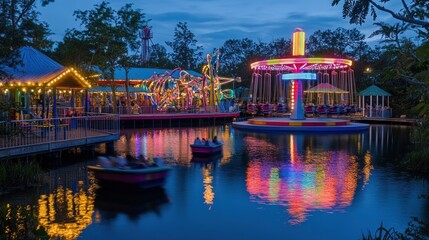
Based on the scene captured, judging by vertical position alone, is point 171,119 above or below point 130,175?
above

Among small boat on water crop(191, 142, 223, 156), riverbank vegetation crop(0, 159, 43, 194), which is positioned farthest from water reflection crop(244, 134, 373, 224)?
riverbank vegetation crop(0, 159, 43, 194)

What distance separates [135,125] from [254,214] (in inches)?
1219

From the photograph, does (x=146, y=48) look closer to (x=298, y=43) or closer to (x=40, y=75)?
(x=298, y=43)

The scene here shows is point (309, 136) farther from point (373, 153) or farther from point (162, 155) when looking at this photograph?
point (162, 155)

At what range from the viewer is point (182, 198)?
45.6 ft

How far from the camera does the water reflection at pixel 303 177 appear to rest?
13359mm

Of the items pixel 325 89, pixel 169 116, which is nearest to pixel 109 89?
pixel 169 116

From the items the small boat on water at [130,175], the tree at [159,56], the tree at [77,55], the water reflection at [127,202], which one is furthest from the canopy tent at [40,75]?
the tree at [159,56]

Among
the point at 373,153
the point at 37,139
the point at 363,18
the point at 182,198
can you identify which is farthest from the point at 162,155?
the point at 363,18

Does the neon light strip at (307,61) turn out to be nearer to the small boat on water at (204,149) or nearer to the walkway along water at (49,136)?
the walkway along water at (49,136)

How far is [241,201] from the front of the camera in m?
13.4

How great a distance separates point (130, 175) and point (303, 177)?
641 centimetres

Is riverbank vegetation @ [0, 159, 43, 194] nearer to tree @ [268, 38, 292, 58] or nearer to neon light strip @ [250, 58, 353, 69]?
neon light strip @ [250, 58, 353, 69]

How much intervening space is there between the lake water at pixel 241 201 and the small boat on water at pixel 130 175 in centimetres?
33
